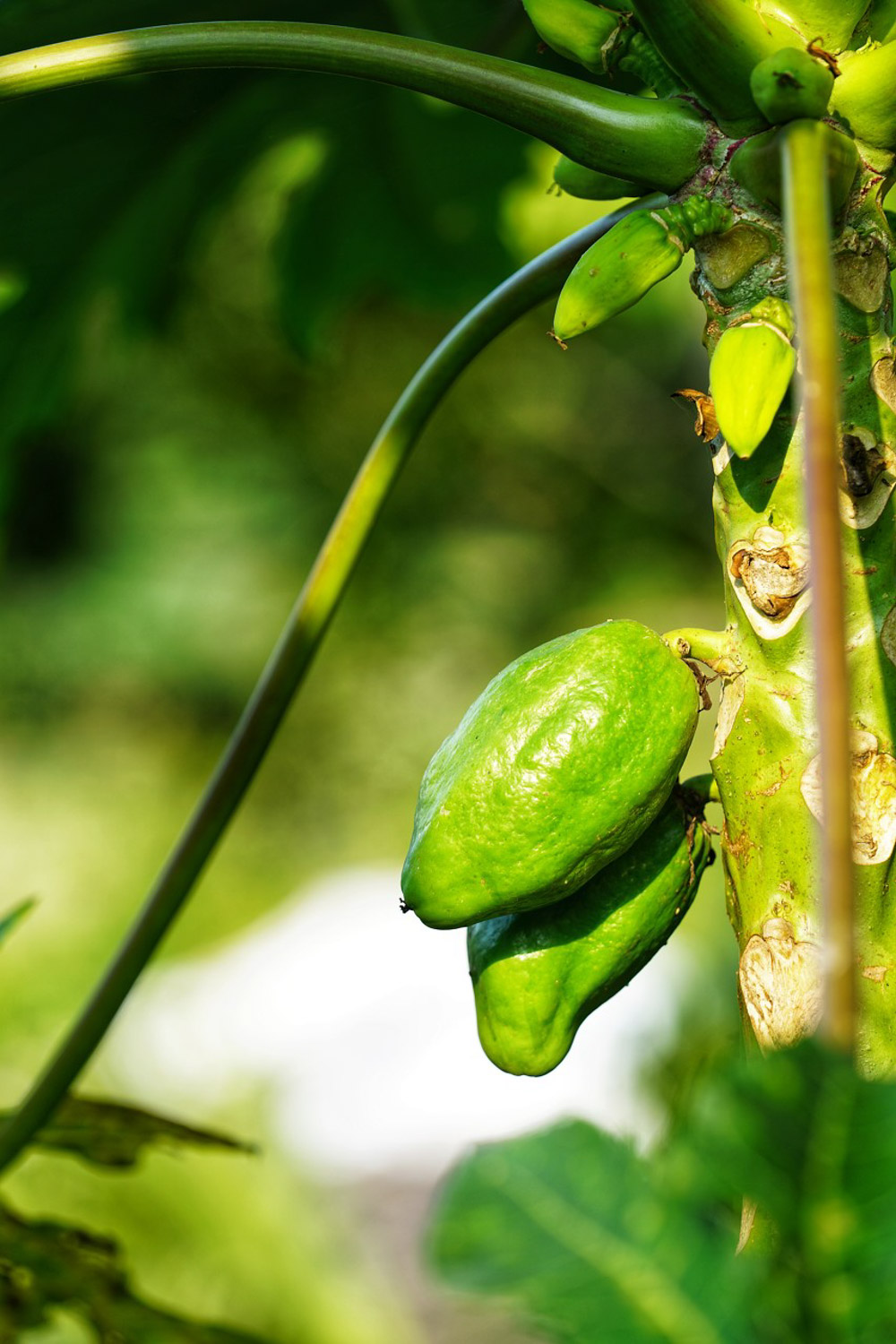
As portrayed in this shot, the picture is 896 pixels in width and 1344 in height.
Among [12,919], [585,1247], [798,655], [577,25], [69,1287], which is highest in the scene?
[577,25]

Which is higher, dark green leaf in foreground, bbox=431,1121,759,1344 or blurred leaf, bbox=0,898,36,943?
dark green leaf in foreground, bbox=431,1121,759,1344

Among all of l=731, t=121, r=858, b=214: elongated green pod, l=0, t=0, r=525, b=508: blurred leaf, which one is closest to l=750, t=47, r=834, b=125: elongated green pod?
l=731, t=121, r=858, b=214: elongated green pod

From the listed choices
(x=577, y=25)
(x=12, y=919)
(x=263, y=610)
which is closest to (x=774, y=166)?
(x=577, y=25)

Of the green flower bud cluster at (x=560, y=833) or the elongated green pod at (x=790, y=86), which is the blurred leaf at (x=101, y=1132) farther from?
the elongated green pod at (x=790, y=86)

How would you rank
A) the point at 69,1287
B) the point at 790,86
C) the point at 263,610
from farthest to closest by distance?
the point at 263,610
the point at 69,1287
the point at 790,86

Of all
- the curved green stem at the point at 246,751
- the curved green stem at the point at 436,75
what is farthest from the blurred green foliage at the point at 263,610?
the curved green stem at the point at 436,75

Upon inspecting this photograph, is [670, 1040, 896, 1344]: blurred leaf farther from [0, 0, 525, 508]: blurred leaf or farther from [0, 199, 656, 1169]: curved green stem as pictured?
[0, 0, 525, 508]: blurred leaf

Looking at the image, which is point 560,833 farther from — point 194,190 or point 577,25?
point 194,190

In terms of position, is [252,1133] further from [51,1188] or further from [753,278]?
[753,278]
